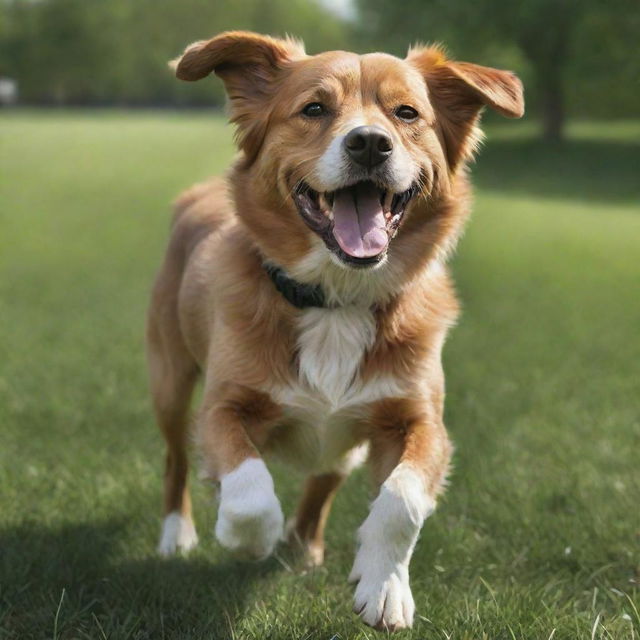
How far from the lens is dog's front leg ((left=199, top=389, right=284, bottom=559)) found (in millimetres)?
3713

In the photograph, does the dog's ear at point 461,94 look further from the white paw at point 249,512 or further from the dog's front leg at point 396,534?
the white paw at point 249,512

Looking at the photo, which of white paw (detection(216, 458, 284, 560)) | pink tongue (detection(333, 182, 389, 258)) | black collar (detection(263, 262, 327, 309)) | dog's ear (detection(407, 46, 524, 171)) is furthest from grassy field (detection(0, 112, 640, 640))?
dog's ear (detection(407, 46, 524, 171))

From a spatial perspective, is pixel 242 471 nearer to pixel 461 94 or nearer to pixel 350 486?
pixel 461 94

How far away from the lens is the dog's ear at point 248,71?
14.8 feet

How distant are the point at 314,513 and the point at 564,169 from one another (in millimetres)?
34416

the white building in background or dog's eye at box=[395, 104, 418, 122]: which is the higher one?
dog's eye at box=[395, 104, 418, 122]

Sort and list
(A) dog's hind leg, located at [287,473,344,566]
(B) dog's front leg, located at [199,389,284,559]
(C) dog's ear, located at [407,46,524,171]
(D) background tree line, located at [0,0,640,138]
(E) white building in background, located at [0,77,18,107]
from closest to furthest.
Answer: (B) dog's front leg, located at [199,389,284,559]
(C) dog's ear, located at [407,46,524,171]
(A) dog's hind leg, located at [287,473,344,566]
(D) background tree line, located at [0,0,640,138]
(E) white building in background, located at [0,77,18,107]

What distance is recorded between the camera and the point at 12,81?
9188 centimetres

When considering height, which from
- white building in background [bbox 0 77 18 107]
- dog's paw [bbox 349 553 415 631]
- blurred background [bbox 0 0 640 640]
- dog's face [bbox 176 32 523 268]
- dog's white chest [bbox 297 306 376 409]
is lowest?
white building in background [bbox 0 77 18 107]

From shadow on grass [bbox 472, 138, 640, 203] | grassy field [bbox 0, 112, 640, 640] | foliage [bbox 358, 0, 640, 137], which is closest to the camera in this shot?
grassy field [bbox 0, 112, 640, 640]

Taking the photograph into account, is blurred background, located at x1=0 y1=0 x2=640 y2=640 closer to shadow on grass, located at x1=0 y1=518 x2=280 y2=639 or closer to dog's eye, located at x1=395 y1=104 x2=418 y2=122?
shadow on grass, located at x1=0 y1=518 x2=280 y2=639

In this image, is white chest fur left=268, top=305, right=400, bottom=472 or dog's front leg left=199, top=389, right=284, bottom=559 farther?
white chest fur left=268, top=305, right=400, bottom=472

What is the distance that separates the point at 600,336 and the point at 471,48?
109 ft

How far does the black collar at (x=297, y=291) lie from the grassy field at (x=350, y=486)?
3.91ft
